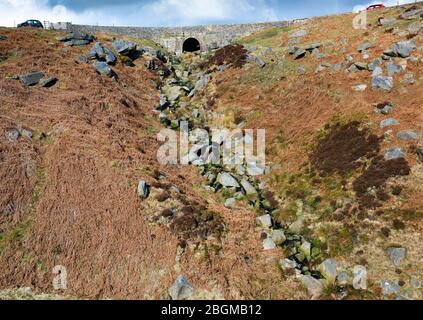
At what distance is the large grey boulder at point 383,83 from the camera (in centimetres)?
2830

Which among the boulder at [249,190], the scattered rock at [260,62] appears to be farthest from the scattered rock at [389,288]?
the scattered rock at [260,62]

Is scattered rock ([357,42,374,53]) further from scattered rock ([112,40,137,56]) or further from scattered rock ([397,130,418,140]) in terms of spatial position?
scattered rock ([112,40,137,56])

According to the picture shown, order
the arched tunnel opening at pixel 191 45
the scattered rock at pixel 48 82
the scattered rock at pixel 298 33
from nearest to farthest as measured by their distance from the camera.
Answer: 1. the scattered rock at pixel 48 82
2. the scattered rock at pixel 298 33
3. the arched tunnel opening at pixel 191 45

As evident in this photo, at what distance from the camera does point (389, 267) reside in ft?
56.6

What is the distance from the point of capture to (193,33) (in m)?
62.2

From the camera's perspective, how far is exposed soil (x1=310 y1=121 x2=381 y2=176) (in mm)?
23609

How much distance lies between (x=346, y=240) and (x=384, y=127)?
9.66 m

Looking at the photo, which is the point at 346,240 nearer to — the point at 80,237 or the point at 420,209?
the point at 420,209

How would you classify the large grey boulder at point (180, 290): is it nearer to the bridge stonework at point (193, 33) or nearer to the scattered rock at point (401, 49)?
the scattered rock at point (401, 49)

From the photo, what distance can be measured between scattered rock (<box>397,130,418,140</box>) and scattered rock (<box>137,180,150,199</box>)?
1666 cm

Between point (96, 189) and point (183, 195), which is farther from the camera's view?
point (183, 195)

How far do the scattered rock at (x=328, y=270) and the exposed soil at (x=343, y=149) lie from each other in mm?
6981

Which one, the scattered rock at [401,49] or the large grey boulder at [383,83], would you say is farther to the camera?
the scattered rock at [401,49]

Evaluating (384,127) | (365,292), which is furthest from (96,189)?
(384,127)
